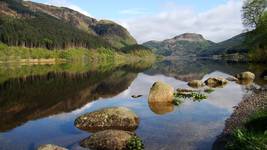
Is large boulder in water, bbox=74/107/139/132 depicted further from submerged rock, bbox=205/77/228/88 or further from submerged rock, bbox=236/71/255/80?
submerged rock, bbox=236/71/255/80

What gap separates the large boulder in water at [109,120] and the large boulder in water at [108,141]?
195 inches

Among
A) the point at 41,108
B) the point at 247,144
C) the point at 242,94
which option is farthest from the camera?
the point at 242,94

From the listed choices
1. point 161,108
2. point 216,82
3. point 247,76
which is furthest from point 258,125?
point 247,76

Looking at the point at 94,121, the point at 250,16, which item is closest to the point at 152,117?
the point at 94,121

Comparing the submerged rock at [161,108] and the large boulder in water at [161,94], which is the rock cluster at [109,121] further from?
the large boulder in water at [161,94]

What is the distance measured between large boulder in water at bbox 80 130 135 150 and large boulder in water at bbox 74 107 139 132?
4.96 metres

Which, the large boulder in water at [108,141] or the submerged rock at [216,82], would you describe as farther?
the submerged rock at [216,82]

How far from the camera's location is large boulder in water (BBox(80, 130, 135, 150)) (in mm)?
23531

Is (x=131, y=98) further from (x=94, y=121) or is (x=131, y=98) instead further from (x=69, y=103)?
(x=94, y=121)

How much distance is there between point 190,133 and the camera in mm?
28000

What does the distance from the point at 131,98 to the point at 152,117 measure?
1668cm

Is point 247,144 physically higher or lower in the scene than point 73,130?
higher

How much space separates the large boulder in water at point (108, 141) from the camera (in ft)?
77.2

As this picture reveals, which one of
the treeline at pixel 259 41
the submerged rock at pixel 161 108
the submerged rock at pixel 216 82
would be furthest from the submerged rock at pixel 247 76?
the treeline at pixel 259 41
